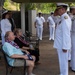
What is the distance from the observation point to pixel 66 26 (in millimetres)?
6832

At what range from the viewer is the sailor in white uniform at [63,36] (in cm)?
683

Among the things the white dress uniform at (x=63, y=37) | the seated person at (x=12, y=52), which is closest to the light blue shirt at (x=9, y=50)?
the seated person at (x=12, y=52)

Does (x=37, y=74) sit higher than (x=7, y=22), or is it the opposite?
(x=7, y=22)

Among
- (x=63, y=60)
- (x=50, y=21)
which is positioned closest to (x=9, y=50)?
(x=63, y=60)

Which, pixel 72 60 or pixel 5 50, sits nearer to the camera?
pixel 5 50

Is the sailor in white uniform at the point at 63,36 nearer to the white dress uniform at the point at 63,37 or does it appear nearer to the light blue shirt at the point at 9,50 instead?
the white dress uniform at the point at 63,37

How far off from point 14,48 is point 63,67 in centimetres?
136

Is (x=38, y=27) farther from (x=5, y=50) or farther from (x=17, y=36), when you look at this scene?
(x=5, y=50)

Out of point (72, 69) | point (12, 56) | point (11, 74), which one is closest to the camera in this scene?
point (12, 56)

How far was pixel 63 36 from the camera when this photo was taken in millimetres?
6840

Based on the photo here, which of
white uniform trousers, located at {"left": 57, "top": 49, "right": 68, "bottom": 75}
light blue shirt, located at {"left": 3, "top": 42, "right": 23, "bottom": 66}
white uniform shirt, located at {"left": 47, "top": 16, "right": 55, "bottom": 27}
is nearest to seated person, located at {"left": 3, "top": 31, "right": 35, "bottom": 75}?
light blue shirt, located at {"left": 3, "top": 42, "right": 23, "bottom": 66}

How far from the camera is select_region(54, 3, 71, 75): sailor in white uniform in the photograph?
269 inches

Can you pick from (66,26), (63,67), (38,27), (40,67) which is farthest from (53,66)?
(38,27)

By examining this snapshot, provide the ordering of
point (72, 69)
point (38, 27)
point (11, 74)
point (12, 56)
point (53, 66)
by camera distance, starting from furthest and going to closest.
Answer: point (38, 27) < point (53, 66) < point (72, 69) < point (11, 74) < point (12, 56)
